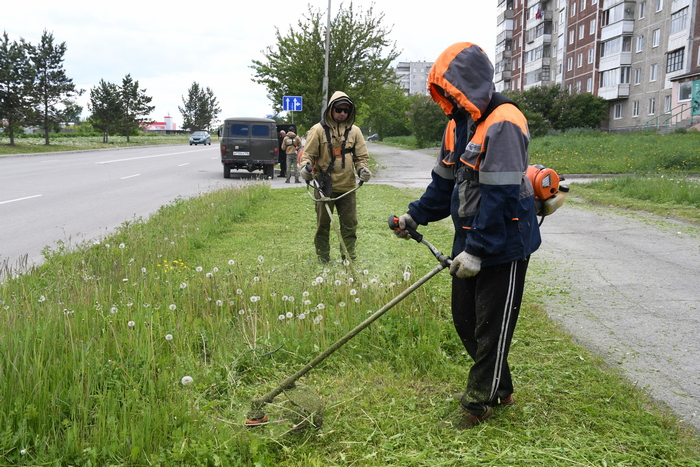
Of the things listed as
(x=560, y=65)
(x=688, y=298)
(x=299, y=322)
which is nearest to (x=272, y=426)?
(x=299, y=322)

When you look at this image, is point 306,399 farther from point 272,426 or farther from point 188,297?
point 188,297

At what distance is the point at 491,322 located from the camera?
3.11 m

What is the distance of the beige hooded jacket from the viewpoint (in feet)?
22.7

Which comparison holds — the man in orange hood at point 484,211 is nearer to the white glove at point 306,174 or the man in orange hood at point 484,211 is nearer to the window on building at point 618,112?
the white glove at point 306,174

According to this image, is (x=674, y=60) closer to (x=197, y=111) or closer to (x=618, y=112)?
(x=618, y=112)

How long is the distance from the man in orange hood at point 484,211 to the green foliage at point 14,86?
4299cm

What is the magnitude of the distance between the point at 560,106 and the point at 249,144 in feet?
87.8

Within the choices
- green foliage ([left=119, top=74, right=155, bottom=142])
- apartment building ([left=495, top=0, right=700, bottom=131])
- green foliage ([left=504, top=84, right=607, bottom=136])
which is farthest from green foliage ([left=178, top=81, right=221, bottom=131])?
green foliage ([left=504, top=84, right=607, bottom=136])

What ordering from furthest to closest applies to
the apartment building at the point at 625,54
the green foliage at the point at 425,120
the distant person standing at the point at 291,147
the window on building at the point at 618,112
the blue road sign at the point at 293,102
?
the window on building at the point at 618,112
the green foliage at the point at 425,120
the apartment building at the point at 625,54
the blue road sign at the point at 293,102
the distant person standing at the point at 291,147

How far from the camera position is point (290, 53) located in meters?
26.0

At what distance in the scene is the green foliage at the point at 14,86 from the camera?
40312 mm

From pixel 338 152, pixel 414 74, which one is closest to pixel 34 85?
pixel 338 152

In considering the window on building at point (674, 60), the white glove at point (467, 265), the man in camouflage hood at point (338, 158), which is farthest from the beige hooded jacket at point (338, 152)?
the window on building at point (674, 60)

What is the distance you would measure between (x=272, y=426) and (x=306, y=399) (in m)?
0.22
